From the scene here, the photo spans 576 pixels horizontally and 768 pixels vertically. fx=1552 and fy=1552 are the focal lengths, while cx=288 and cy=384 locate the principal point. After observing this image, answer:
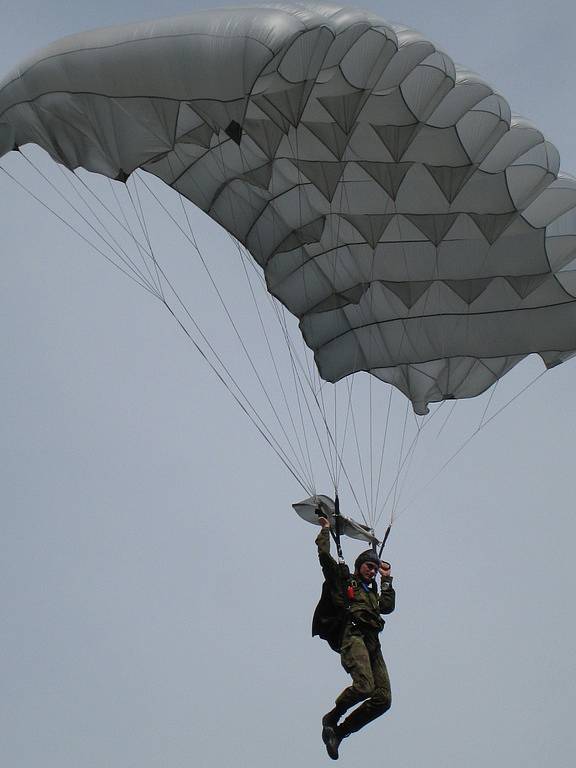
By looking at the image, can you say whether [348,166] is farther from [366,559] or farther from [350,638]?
[350,638]

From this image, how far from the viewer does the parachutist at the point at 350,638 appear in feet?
50.1

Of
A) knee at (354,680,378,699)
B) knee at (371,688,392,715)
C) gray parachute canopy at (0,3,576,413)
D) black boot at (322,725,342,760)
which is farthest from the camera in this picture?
black boot at (322,725,342,760)

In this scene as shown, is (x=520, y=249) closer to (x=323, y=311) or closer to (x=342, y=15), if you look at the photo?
(x=323, y=311)

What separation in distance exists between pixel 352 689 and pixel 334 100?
19.2 feet

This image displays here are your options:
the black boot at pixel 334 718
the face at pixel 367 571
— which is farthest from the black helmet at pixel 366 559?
the black boot at pixel 334 718

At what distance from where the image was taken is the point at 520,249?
56.7 feet

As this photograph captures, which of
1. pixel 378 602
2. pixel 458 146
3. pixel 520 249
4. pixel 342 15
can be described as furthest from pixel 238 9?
pixel 378 602

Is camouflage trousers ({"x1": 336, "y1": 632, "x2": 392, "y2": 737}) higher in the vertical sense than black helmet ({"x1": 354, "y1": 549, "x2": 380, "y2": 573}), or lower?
lower

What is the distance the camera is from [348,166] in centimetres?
1664

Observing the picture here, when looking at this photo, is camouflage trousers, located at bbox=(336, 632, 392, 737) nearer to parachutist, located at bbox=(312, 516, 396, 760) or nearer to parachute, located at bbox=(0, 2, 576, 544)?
parachutist, located at bbox=(312, 516, 396, 760)

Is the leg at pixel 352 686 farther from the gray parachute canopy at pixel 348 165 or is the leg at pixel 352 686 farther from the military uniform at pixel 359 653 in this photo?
the gray parachute canopy at pixel 348 165

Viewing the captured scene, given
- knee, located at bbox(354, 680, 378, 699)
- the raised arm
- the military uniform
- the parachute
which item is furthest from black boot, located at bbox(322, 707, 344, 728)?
the parachute

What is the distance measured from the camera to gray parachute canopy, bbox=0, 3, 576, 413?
14.7 metres

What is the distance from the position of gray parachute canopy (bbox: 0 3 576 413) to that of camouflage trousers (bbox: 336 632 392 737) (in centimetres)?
448
